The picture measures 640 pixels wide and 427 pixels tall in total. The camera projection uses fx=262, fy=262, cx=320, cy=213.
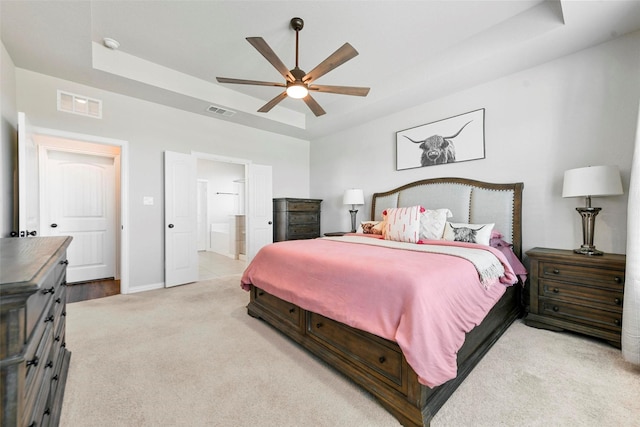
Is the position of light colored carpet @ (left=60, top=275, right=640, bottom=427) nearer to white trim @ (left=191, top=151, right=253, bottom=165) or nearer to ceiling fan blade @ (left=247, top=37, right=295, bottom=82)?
ceiling fan blade @ (left=247, top=37, right=295, bottom=82)

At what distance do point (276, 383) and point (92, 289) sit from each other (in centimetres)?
378

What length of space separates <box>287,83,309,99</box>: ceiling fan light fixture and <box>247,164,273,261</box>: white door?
2.64m

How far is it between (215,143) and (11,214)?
264 centimetres

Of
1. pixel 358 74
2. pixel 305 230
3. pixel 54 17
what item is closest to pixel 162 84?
pixel 54 17

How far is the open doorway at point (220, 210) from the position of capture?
6.53 meters

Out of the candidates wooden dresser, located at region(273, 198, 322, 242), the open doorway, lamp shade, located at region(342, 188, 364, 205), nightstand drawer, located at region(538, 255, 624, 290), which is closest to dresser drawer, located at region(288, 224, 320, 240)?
wooden dresser, located at region(273, 198, 322, 242)

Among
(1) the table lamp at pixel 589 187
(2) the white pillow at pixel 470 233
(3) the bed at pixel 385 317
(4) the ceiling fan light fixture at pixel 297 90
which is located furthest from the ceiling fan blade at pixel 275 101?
(1) the table lamp at pixel 589 187

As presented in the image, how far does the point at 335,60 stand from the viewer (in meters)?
2.28

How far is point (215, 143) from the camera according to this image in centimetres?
461

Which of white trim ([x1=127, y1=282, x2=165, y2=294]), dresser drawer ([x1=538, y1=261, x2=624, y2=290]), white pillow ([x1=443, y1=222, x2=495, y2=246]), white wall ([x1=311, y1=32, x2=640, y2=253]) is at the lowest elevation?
white trim ([x1=127, y1=282, x2=165, y2=294])

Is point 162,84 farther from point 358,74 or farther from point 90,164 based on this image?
point 358,74

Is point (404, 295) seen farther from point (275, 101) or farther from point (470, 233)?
point (275, 101)

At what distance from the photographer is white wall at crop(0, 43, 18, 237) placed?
2.47m

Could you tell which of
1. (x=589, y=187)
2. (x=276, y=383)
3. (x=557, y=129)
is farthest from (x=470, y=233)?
(x=276, y=383)
